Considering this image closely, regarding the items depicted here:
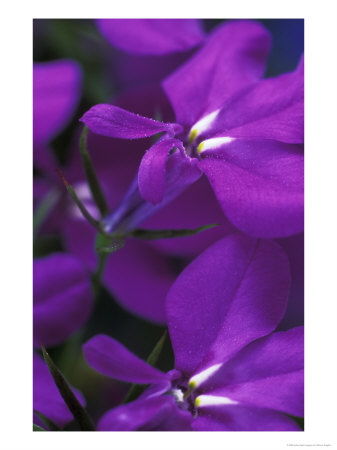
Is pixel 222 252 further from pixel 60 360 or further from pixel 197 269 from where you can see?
pixel 60 360

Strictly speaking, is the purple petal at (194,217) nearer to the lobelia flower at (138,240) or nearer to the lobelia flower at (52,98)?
the lobelia flower at (138,240)

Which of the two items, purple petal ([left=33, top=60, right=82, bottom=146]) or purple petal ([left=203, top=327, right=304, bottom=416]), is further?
purple petal ([left=33, top=60, right=82, bottom=146])

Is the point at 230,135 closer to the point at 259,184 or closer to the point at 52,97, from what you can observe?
the point at 259,184

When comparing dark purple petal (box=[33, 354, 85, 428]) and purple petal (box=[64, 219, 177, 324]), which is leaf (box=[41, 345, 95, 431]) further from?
purple petal (box=[64, 219, 177, 324])

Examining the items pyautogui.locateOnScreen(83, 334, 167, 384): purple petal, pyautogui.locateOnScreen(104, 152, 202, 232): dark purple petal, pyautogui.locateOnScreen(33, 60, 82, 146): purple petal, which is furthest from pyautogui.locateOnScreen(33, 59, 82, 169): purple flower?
pyautogui.locateOnScreen(83, 334, 167, 384): purple petal

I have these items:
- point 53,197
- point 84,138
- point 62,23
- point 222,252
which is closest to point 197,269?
point 222,252

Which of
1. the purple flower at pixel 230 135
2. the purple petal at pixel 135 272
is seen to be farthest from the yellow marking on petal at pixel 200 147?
the purple petal at pixel 135 272
